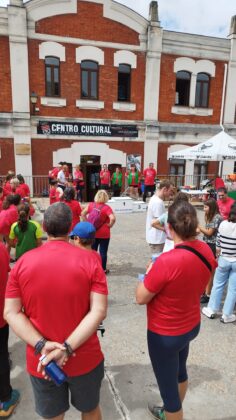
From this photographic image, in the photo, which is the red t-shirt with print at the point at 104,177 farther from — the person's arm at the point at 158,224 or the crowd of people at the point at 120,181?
the person's arm at the point at 158,224

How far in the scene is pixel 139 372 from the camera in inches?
127

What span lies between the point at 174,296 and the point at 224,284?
2491 mm

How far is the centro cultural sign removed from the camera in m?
14.2

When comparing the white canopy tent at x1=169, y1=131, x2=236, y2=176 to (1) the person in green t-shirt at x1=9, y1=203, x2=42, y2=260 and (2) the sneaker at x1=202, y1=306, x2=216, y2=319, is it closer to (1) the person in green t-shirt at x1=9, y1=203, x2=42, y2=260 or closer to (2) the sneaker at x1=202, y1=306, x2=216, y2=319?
(2) the sneaker at x1=202, y1=306, x2=216, y2=319

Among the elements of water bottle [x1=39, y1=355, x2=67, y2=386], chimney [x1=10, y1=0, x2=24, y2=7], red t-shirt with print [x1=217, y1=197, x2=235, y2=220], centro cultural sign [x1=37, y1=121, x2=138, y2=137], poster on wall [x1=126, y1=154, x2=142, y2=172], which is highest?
chimney [x1=10, y1=0, x2=24, y2=7]

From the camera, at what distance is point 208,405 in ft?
9.24

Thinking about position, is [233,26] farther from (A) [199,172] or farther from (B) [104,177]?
(B) [104,177]

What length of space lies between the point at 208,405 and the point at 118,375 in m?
0.92

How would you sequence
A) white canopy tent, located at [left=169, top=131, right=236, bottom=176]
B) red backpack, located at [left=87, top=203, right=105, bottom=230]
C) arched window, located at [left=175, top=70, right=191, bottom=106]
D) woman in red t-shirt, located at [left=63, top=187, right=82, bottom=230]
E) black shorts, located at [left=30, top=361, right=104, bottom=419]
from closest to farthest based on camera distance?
black shorts, located at [left=30, top=361, right=104, bottom=419], red backpack, located at [left=87, top=203, right=105, bottom=230], woman in red t-shirt, located at [left=63, top=187, right=82, bottom=230], white canopy tent, located at [left=169, top=131, right=236, bottom=176], arched window, located at [left=175, top=70, right=191, bottom=106]

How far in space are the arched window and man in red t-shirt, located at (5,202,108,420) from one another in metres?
16.1

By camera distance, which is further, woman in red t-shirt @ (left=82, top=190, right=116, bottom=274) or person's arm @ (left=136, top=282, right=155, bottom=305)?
woman in red t-shirt @ (left=82, top=190, right=116, bottom=274)

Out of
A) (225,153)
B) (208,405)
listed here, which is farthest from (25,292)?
(225,153)

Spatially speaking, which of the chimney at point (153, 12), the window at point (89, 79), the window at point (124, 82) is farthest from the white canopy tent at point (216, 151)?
the chimney at point (153, 12)

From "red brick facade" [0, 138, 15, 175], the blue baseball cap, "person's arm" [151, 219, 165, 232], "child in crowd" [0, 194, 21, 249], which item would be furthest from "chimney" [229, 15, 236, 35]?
the blue baseball cap
